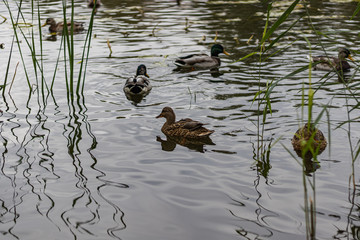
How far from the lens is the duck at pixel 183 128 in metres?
7.78

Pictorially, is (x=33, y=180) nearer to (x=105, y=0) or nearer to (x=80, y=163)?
(x=80, y=163)

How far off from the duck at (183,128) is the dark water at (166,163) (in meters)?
0.17

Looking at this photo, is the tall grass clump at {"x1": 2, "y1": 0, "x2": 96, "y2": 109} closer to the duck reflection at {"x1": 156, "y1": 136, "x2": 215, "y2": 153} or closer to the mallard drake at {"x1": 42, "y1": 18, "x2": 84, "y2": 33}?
the mallard drake at {"x1": 42, "y1": 18, "x2": 84, "y2": 33}

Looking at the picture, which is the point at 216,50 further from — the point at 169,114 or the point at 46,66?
the point at 169,114

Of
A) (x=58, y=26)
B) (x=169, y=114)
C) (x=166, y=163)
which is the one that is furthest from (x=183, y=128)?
(x=58, y=26)

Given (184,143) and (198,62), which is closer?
(184,143)

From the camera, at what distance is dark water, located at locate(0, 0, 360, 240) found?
518 cm

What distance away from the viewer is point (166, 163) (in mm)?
6883

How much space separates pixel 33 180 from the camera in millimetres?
6281

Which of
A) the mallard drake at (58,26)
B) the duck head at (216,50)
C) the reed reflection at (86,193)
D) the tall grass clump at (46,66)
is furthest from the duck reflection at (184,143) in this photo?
the mallard drake at (58,26)

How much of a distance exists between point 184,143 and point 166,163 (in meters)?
1.03

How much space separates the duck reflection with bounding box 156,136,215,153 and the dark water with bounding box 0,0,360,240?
0.18ft

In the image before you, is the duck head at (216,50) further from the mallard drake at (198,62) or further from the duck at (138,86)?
the duck at (138,86)

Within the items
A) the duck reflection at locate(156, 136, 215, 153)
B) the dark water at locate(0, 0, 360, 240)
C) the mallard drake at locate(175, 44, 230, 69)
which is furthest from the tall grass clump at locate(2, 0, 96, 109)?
the mallard drake at locate(175, 44, 230, 69)
